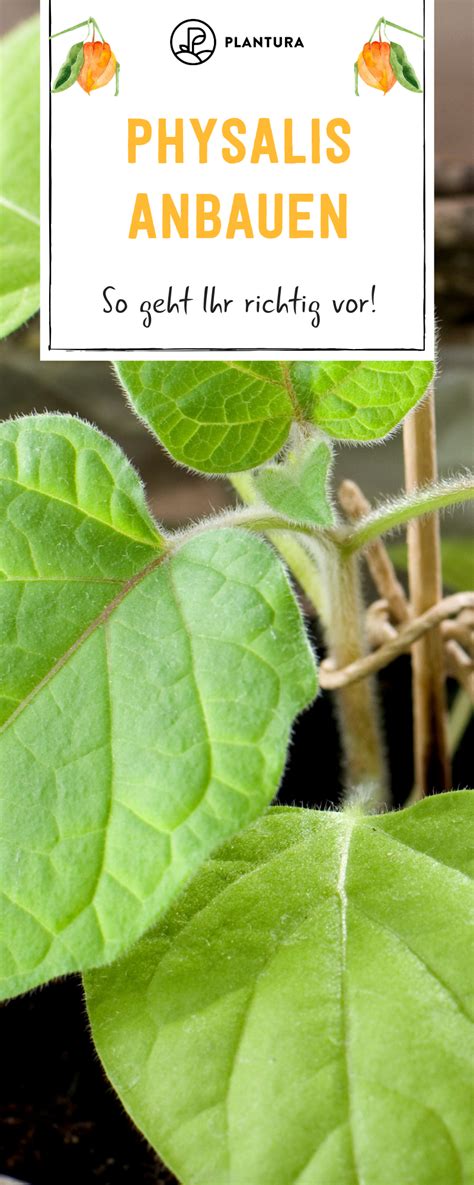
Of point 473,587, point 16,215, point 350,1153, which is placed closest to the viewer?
point 350,1153

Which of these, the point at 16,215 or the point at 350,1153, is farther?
the point at 16,215

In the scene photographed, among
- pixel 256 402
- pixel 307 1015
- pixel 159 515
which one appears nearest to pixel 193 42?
pixel 256 402

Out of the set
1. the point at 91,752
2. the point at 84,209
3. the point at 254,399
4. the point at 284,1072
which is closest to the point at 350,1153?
the point at 284,1072

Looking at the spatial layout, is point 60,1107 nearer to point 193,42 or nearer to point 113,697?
point 113,697

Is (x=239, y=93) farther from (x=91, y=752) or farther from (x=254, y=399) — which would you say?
(x=91, y=752)

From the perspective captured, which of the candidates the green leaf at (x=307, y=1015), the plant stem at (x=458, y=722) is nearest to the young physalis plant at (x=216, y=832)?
the green leaf at (x=307, y=1015)

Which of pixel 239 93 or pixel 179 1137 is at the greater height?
pixel 239 93

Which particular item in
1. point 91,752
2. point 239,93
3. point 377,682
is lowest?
Answer: point 377,682
